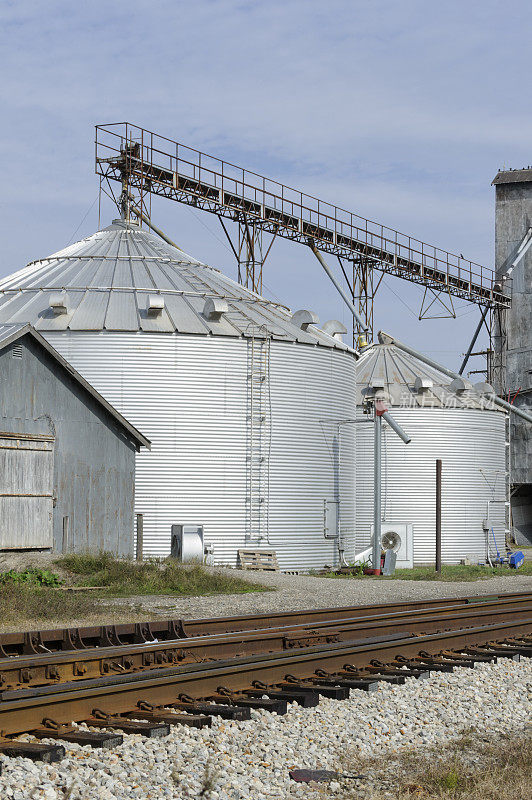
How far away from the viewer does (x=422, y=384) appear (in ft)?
160

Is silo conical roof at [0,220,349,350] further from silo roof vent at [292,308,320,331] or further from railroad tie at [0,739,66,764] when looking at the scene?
railroad tie at [0,739,66,764]

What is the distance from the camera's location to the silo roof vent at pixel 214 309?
35.9m

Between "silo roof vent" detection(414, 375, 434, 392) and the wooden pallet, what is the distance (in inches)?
655

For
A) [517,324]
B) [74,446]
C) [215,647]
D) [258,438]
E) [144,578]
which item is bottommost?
[144,578]

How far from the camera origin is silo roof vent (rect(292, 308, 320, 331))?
131 feet

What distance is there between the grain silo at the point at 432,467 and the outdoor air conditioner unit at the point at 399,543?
4 centimetres

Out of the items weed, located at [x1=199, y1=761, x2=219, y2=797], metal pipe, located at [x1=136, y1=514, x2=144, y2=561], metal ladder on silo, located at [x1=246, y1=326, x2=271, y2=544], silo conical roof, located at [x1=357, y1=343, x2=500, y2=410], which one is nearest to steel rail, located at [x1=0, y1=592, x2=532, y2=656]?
weed, located at [x1=199, y1=761, x2=219, y2=797]

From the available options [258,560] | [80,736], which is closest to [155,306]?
Answer: [258,560]

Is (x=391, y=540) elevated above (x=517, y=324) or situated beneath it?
situated beneath

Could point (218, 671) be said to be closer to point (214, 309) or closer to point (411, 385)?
point (214, 309)

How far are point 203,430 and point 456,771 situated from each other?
1068 inches

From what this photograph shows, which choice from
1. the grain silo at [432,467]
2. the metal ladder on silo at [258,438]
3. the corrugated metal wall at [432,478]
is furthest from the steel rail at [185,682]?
the corrugated metal wall at [432,478]

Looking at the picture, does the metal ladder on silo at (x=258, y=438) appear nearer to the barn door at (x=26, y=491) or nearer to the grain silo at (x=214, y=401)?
the grain silo at (x=214, y=401)

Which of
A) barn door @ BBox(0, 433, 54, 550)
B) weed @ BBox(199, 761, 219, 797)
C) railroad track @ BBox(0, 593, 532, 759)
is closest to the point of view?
weed @ BBox(199, 761, 219, 797)
